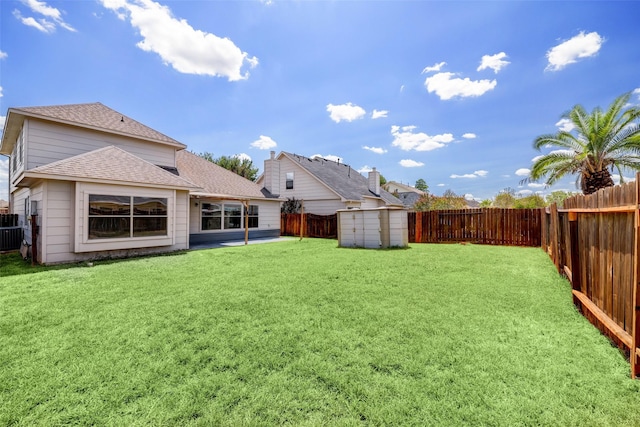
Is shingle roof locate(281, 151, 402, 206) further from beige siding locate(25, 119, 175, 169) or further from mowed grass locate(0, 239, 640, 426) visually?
mowed grass locate(0, 239, 640, 426)

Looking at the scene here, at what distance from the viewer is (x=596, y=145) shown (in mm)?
12555

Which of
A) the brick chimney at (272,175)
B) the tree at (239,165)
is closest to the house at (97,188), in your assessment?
the brick chimney at (272,175)

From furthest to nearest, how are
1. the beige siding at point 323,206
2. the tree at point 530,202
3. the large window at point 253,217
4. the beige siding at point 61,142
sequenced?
the tree at point 530,202
the beige siding at point 323,206
the large window at point 253,217
the beige siding at point 61,142

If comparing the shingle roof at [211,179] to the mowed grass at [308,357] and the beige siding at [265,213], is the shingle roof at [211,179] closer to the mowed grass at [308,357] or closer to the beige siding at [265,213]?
the beige siding at [265,213]

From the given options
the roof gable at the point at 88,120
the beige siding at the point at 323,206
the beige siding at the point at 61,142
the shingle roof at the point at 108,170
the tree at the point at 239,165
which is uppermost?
the tree at the point at 239,165

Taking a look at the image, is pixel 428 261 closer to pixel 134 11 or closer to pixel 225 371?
pixel 225 371

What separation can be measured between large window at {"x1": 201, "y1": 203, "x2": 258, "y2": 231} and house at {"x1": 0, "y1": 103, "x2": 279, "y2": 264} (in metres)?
0.11

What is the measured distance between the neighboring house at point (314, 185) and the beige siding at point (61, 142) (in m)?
8.92

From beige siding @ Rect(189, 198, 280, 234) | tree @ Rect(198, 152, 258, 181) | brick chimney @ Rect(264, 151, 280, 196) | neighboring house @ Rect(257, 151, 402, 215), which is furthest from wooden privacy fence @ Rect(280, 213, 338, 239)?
tree @ Rect(198, 152, 258, 181)

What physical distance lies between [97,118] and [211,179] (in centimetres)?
523

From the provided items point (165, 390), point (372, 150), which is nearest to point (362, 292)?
point (165, 390)

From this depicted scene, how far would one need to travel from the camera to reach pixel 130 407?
6.82 feet

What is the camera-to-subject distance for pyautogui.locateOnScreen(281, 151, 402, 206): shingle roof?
19.8 m

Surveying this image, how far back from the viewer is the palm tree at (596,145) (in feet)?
38.9
